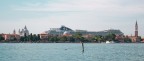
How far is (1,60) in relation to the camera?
5353 cm

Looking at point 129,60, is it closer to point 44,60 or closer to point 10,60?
point 44,60

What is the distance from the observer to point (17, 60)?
53.1m

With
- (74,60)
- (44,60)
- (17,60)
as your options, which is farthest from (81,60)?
(17,60)

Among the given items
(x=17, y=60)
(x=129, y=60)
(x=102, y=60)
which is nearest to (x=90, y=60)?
(x=102, y=60)

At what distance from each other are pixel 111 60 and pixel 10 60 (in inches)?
536

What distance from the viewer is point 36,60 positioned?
52281 mm

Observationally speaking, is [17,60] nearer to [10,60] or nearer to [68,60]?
[10,60]

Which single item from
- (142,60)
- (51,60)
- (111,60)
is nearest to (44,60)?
(51,60)

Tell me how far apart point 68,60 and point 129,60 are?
27.6ft

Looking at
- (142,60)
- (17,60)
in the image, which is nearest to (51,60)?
(17,60)

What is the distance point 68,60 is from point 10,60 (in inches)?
306

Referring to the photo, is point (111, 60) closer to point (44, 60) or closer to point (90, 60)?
point (90, 60)

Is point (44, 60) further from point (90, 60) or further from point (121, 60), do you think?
point (121, 60)

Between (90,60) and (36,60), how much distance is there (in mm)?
7522
